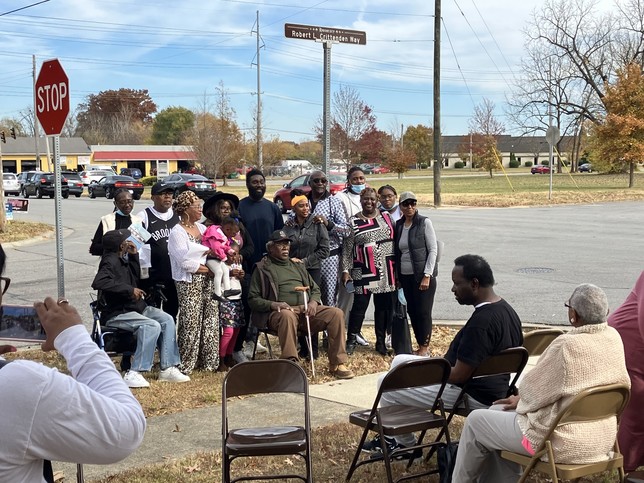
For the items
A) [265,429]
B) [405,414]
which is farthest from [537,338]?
[265,429]

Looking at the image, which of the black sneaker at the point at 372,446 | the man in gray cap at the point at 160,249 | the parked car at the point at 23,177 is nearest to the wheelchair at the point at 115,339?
the man in gray cap at the point at 160,249

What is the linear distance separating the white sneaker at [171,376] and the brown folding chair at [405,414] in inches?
115

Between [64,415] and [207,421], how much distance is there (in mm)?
4441

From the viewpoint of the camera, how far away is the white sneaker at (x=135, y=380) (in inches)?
282

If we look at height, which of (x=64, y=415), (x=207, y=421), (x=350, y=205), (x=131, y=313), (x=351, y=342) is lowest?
(x=207, y=421)

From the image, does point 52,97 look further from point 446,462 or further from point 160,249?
point 446,462

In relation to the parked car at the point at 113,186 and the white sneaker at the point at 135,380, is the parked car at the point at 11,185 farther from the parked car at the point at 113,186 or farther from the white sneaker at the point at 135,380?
the white sneaker at the point at 135,380

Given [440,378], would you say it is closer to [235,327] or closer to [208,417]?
[208,417]

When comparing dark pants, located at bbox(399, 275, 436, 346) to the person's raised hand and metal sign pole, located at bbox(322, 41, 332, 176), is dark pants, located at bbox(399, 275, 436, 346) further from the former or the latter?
the person's raised hand

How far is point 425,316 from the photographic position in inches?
330

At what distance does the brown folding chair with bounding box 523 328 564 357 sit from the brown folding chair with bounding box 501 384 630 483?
1556 millimetres

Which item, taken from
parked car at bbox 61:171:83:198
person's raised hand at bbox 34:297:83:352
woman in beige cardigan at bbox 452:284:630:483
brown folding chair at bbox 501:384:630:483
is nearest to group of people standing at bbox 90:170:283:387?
woman in beige cardigan at bbox 452:284:630:483

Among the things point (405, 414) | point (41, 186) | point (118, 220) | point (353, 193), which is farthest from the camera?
point (41, 186)

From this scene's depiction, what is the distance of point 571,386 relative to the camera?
3.81m
